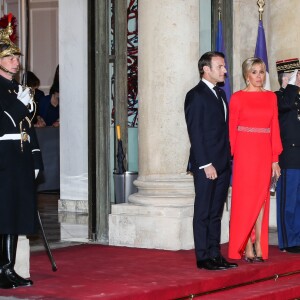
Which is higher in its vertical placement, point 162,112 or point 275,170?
point 162,112

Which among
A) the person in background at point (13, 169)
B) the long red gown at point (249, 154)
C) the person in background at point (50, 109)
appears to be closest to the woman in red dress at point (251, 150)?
the long red gown at point (249, 154)

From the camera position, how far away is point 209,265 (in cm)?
886

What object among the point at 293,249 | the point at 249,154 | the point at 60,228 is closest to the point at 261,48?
the point at 249,154

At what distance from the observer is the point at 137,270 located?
8.90 metres

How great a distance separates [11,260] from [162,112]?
2.93 m

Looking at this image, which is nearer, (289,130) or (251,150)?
(251,150)

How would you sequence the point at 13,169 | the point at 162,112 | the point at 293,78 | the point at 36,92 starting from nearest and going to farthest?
the point at 13,169 < the point at 293,78 < the point at 162,112 < the point at 36,92

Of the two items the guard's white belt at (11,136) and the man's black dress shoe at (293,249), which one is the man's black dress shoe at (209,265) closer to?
the man's black dress shoe at (293,249)

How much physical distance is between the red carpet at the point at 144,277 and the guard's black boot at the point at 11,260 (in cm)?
11

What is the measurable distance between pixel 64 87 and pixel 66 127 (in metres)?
0.49

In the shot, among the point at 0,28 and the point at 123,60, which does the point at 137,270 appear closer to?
the point at 0,28

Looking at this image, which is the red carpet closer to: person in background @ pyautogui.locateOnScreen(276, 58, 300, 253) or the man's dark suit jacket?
person in background @ pyautogui.locateOnScreen(276, 58, 300, 253)

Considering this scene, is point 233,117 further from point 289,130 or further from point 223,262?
point 223,262

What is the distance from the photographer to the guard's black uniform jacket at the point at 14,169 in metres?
7.90
